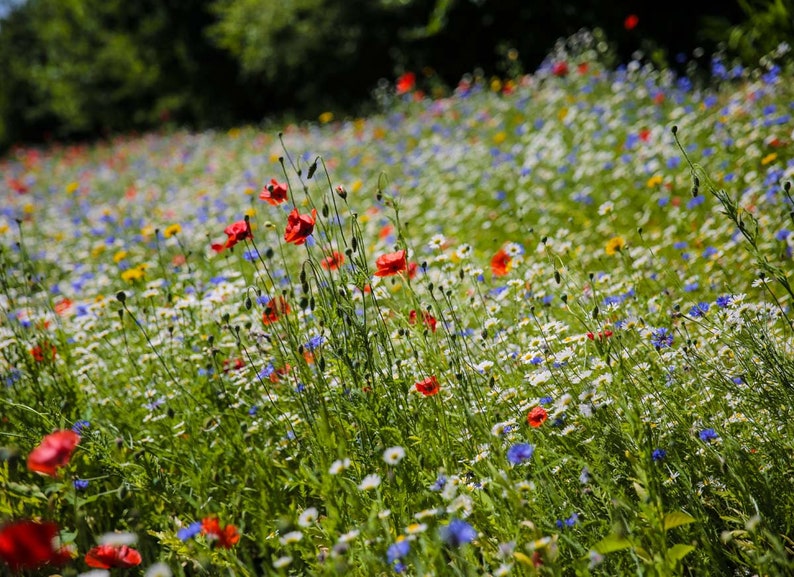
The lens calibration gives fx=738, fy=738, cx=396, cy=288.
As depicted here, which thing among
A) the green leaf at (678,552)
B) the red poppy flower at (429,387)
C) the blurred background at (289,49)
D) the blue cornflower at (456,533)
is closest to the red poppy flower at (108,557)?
the blue cornflower at (456,533)

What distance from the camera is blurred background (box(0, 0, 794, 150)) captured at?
8.83m

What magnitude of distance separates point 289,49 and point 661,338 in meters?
12.6

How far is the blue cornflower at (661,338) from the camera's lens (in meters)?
2.28

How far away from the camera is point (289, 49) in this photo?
13711 mm

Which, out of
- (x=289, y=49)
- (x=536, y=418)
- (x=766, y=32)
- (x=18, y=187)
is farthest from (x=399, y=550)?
(x=289, y=49)

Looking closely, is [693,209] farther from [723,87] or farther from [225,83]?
[225,83]

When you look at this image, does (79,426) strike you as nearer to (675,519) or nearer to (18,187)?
(675,519)

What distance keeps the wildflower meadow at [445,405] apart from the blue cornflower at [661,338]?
16 millimetres

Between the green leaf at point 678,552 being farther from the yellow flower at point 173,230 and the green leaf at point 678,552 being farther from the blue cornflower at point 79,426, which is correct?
the yellow flower at point 173,230

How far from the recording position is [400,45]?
42.5ft

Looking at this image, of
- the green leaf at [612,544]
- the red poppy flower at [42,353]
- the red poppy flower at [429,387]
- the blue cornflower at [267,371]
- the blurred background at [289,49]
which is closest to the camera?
the green leaf at [612,544]

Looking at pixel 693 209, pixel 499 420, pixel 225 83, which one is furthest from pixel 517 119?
pixel 225 83

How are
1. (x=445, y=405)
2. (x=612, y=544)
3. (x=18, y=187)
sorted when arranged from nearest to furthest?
(x=612, y=544)
(x=445, y=405)
(x=18, y=187)

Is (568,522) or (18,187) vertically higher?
(18,187)
